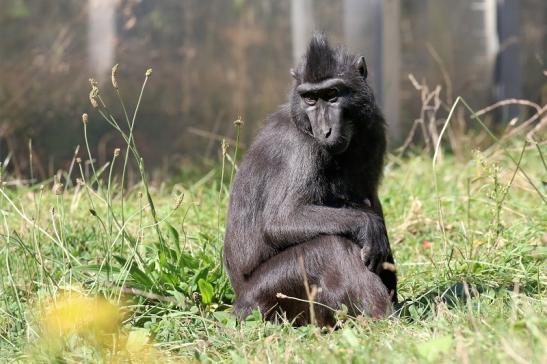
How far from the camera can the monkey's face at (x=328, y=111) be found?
4816 millimetres

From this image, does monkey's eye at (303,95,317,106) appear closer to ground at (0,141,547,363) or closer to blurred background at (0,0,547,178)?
ground at (0,141,547,363)

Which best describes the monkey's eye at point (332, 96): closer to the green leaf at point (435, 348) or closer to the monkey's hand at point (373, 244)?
the monkey's hand at point (373, 244)

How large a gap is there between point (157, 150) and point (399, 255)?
13.8ft

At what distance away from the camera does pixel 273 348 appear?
4.12 m

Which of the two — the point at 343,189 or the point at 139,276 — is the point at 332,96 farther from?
the point at 139,276

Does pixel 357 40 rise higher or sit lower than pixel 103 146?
higher

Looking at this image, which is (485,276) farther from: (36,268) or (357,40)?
(357,40)

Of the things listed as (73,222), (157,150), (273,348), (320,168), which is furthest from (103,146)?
(273,348)

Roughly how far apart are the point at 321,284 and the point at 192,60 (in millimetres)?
5598

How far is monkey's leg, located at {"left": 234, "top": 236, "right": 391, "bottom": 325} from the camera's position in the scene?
15.4ft

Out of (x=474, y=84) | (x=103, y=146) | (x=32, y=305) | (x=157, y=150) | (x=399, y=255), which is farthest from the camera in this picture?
(x=474, y=84)

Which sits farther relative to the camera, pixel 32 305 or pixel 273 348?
pixel 32 305

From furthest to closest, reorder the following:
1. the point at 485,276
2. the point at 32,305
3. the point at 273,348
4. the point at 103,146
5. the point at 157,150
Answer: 1. the point at 157,150
2. the point at 103,146
3. the point at 485,276
4. the point at 32,305
5. the point at 273,348

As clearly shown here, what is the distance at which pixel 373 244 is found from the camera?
15.7ft
